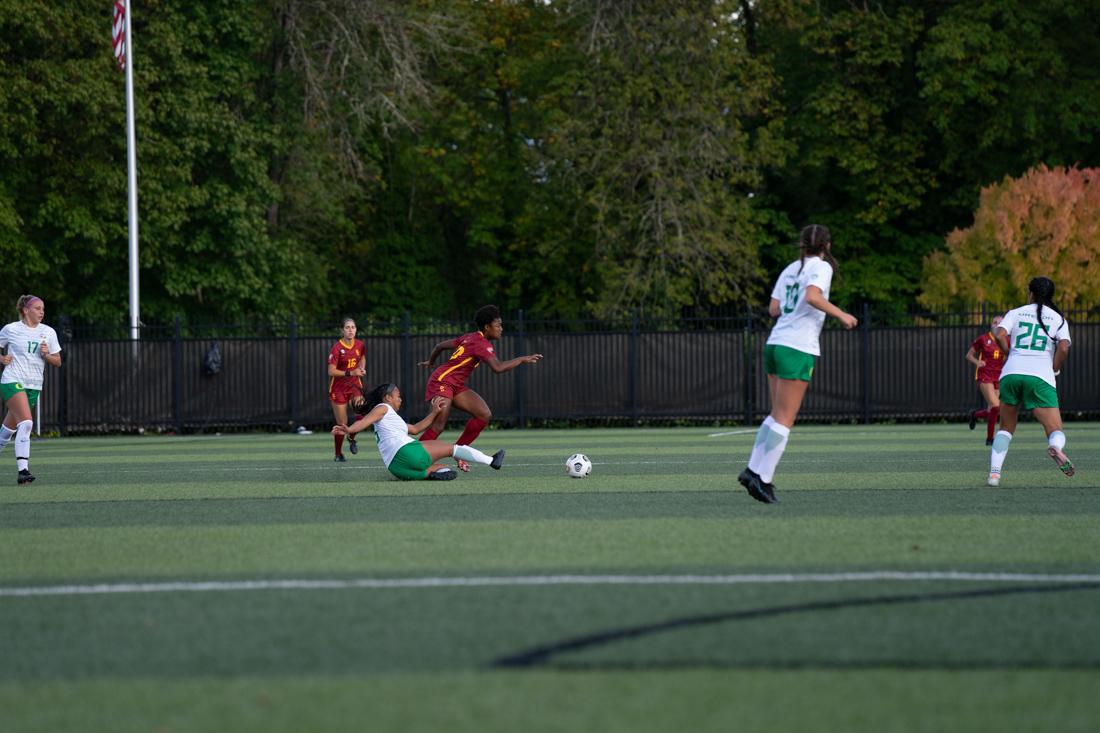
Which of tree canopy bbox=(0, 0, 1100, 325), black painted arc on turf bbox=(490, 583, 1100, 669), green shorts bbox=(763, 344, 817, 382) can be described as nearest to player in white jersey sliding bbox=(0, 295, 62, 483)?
green shorts bbox=(763, 344, 817, 382)

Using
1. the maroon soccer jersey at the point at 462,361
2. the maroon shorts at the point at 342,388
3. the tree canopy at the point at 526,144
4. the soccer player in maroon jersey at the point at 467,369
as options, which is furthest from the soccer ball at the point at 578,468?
the tree canopy at the point at 526,144

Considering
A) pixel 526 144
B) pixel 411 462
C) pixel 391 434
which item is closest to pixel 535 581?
pixel 391 434

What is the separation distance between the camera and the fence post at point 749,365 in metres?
29.3

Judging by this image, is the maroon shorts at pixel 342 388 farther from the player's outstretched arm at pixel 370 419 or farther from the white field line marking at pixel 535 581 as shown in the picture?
the white field line marking at pixel 535 581

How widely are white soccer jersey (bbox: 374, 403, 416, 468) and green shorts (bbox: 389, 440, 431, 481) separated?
0.16 ft

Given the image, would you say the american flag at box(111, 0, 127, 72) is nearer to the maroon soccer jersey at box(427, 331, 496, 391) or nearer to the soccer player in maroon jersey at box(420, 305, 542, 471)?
the soccer player in maroon jersey at box(420, 305, 542, 471)

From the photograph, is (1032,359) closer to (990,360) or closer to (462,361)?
(462,361)

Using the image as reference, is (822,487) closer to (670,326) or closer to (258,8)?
(670,326)

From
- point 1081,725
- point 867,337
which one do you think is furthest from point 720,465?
point 867,337

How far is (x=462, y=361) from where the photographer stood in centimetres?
1530

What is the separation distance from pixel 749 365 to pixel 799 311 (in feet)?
61.4

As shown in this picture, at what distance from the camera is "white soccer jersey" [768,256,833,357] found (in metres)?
10.6

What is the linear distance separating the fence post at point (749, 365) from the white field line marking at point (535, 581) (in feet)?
72.9

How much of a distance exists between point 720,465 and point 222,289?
74.1ft
